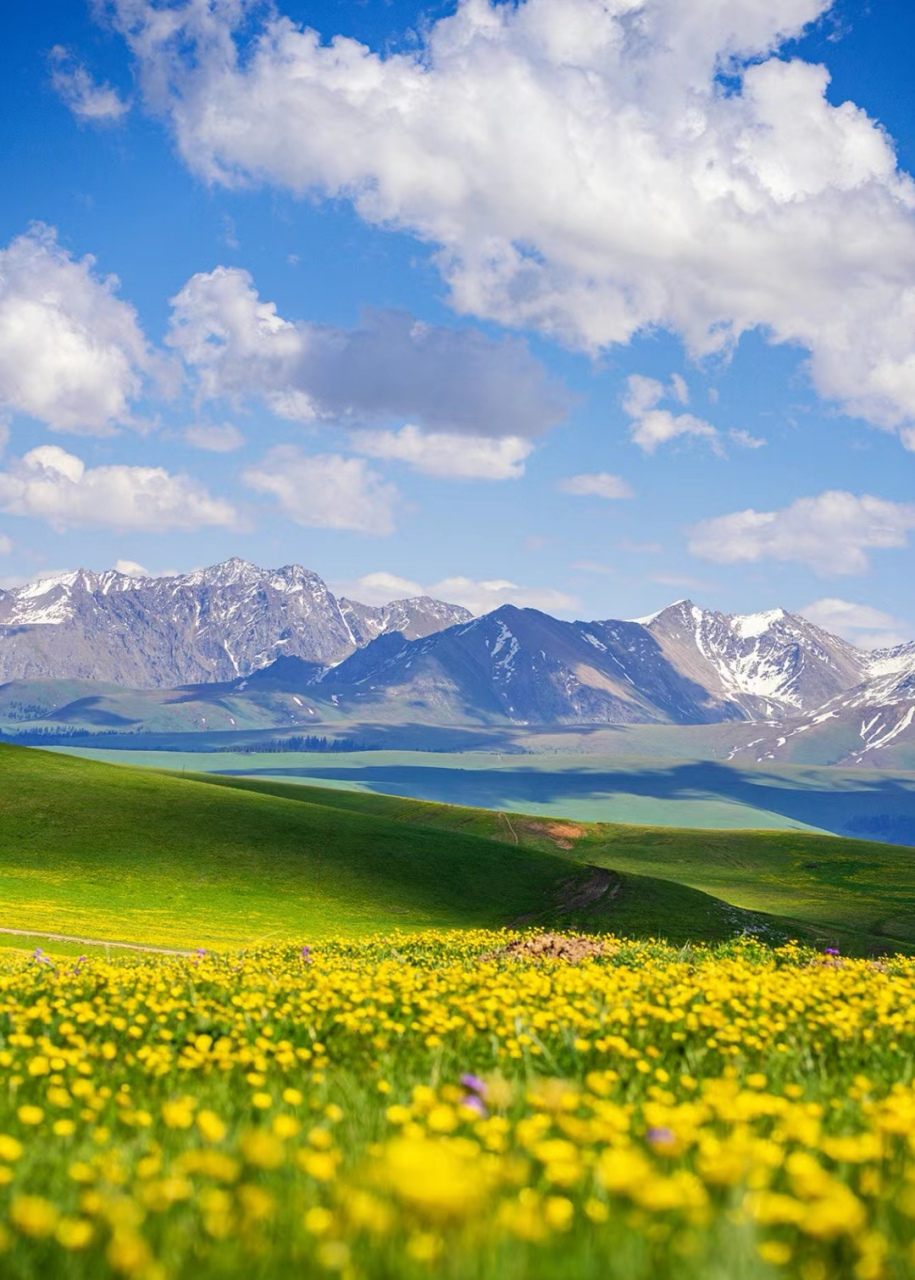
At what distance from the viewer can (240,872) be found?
7600 centimetres

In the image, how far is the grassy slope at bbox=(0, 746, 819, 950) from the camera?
61062mm

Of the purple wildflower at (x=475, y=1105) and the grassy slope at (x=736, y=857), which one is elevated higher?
the purple wildflower at (x=475, y=1105)

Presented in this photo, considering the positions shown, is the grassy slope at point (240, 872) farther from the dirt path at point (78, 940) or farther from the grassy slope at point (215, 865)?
the dirt path at point (78, 940)

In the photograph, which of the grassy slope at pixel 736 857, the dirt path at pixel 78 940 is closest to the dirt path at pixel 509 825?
the grassy slope at pixel 736 857

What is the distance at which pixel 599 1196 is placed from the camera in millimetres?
4508

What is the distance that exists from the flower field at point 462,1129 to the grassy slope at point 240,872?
40594 millimetres

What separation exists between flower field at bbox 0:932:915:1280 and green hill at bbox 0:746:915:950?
39.4 metres

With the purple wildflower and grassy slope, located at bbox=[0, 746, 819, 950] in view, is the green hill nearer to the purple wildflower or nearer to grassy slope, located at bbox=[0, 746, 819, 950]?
grassy slope, located at bbox=[0, 746, 819, 950]

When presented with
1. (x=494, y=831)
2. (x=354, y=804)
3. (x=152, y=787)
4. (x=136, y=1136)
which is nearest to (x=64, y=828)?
(x=152, y=787)

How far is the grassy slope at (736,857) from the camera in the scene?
104m

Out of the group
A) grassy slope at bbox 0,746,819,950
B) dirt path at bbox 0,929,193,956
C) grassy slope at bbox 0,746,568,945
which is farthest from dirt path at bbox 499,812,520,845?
dirt path at bbox 0,929,193,956

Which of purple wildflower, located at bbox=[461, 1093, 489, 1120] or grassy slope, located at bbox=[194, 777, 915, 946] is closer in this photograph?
purple wildflower, located at bbox=[461, 1093, 489, 1120]

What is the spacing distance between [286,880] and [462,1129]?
7322cm

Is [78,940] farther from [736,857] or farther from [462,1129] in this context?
[736,857]
